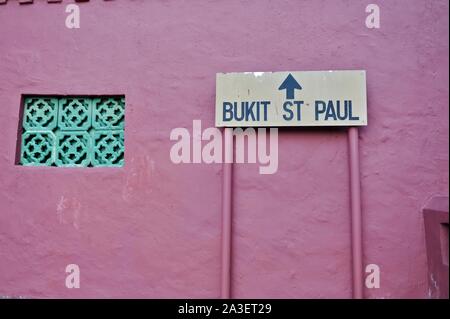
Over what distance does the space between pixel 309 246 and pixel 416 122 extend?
4.35 ft

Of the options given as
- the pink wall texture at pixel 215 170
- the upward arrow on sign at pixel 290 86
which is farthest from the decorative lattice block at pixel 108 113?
the upward arrow on sign at pixel 290 86

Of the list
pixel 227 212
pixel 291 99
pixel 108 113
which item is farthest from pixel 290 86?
pixel 108 113

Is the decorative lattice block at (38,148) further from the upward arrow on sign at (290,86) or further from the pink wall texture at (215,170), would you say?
the upward arrow on sign at (290,86)

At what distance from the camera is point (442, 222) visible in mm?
3043

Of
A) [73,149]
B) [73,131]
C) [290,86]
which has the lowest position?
[73,149]

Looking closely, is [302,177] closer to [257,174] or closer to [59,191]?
[257,174]

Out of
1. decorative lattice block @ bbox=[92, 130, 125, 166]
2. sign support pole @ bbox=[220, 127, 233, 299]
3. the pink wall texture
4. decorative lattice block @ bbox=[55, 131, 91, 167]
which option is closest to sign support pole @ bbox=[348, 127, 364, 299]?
the pink wall texture

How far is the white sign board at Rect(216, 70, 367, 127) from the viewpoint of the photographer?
3.45 meters

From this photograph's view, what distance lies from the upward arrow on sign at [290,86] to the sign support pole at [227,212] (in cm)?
54

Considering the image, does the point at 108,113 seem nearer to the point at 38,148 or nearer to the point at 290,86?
the point at 38,148

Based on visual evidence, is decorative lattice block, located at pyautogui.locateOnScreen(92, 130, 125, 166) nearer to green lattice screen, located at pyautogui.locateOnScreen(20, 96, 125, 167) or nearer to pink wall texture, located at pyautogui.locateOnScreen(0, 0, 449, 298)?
green lattice screen, located at pyautogui.locateOnScreen(20, 96, 125, 167)

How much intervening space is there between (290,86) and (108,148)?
1.63 m

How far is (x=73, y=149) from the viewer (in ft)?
12.2

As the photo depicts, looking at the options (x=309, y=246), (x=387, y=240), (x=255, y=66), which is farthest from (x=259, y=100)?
(x=387, y=240)
